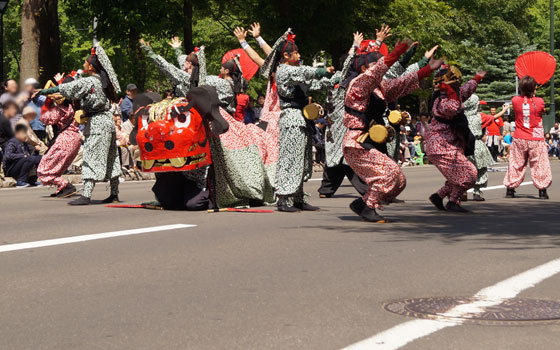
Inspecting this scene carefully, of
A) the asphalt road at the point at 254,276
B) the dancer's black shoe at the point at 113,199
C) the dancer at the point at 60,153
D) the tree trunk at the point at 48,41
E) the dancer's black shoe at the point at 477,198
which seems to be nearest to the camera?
the asphalt road at the point at 254,276

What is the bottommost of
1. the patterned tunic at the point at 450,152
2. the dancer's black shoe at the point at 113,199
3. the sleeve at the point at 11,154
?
the dancer's black shoe at the point at 113,199

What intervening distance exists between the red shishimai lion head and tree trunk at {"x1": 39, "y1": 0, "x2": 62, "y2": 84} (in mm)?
11730

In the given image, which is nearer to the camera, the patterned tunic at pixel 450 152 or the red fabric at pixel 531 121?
the patterned tunic at pixel 450 152

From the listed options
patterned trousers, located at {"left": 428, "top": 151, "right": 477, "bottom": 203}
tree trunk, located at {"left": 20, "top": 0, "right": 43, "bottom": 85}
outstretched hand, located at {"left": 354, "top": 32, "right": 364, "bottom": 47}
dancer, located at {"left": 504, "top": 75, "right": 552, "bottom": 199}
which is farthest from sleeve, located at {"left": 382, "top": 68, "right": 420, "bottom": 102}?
tree trunk, located at {"left": 20, "top": 0, "right": 43, "bottom": 85}

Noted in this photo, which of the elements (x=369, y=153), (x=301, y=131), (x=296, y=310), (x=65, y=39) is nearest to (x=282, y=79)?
(x=301, y=131)

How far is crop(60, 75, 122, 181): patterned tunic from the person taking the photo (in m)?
13.1

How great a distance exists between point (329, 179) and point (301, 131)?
3.45 metres

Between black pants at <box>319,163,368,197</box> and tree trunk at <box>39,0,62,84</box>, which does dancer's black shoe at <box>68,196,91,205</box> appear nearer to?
black pants at <box>319,163,368,197</box>

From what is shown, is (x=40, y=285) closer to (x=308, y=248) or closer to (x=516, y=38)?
(x=308, y=248)

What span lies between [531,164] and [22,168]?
8977 mm

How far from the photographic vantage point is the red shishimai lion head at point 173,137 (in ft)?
→ 38.2

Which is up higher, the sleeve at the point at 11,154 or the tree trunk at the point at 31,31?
the tree trunk at the point at 31,31

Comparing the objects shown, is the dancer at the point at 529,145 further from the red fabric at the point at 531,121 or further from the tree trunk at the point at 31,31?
the tree trunk at the point at 31,31

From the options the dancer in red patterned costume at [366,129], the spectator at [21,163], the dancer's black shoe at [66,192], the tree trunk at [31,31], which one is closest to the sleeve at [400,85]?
the dancer in red patterned costume at [366,129]
